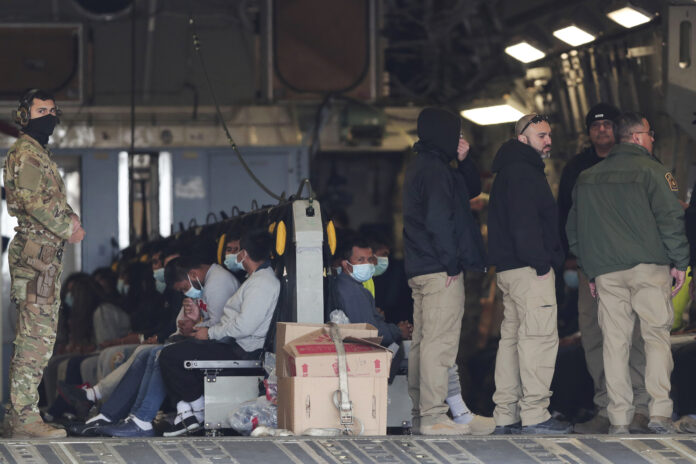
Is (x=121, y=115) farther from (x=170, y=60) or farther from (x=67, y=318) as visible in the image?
(x=67, y=318)

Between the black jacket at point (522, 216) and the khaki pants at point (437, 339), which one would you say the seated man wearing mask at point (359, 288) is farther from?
the black jacket at point (522, 216)

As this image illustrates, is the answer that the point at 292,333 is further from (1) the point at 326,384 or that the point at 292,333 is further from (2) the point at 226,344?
(2) the point at 226,344

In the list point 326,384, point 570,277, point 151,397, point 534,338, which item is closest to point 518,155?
point 534,338

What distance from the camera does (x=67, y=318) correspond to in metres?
12.8

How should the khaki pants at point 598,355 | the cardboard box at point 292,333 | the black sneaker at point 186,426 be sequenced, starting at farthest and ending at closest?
the black sneaker at point 186,426 → the khaki pants at point 598,355 → the cardboard box at point 292,333

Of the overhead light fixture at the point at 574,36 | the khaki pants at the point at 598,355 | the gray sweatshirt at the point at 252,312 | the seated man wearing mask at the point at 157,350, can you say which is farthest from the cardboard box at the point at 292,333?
the overhead light fixture at the point at 574,36

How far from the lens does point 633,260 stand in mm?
6648

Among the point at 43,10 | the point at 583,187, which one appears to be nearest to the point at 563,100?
the point at 583,187

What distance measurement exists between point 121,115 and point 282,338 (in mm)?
8314

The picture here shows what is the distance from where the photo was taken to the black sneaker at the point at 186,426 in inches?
282

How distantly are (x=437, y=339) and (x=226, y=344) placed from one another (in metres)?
1.26

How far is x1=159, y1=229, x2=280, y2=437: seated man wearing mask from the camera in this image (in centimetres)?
715

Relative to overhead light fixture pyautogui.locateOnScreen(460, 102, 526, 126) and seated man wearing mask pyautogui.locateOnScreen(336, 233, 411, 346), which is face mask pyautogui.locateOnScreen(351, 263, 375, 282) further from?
overhead light fixture pyautogui.locateOnScreen(460, 102, 526, 126)

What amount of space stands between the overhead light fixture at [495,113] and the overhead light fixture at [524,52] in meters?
0.45
